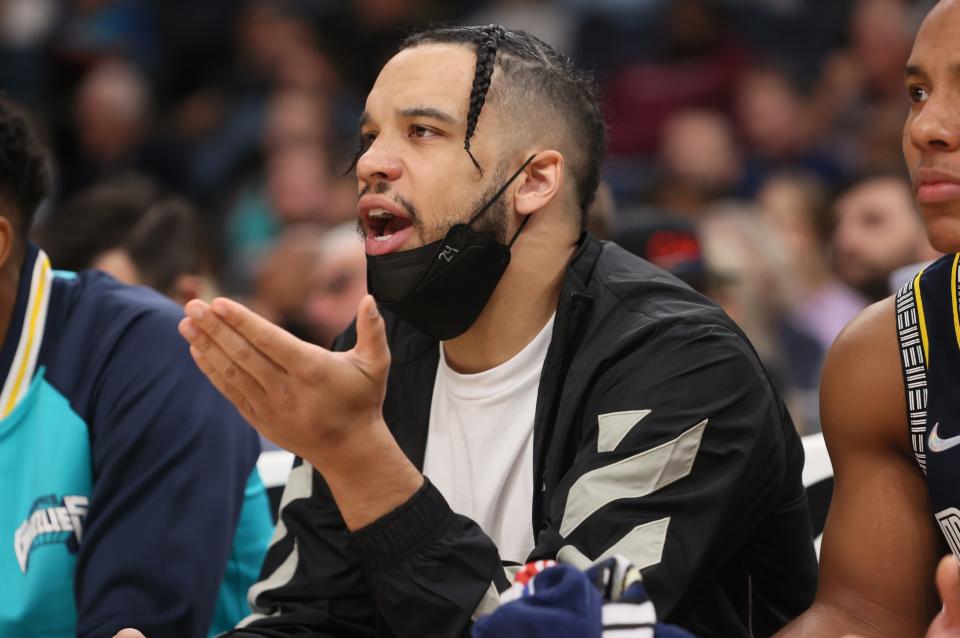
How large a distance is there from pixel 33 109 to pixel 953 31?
6662mm

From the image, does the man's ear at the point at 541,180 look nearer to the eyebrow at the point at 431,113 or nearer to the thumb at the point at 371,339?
the eyebrow at the point at 431,113

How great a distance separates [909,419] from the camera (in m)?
2.39

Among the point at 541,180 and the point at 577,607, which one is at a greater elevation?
the point at 541,180

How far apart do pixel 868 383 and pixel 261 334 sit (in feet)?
3.39

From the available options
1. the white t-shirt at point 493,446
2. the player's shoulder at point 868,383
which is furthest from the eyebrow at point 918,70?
the white t-shirt at point 493,446

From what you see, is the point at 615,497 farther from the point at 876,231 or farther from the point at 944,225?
the point at 876,231

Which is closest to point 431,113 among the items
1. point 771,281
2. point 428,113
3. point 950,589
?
point 428,113

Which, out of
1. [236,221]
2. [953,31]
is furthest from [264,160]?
[953,31]

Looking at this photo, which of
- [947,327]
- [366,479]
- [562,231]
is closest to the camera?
[366,479]

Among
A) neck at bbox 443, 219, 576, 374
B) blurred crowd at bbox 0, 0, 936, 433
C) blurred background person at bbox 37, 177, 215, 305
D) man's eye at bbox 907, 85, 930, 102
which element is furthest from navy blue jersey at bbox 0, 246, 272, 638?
blurred crowd at bbox 0, 0, 936, 433

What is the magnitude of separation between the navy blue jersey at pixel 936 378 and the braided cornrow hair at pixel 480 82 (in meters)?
0.82

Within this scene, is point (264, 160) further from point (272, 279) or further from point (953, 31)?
point (953, 31)

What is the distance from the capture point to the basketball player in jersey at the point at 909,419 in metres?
2.35

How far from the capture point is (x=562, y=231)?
2.80 metres
